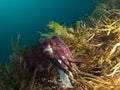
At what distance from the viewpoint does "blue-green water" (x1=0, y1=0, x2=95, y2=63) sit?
81.2 feet

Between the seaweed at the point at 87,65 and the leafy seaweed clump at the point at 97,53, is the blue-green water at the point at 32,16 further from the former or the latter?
the seaweed at the point at 87,65

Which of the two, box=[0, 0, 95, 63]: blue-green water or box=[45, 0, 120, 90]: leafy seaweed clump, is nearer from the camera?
box=[45, 0, 120, 90]: leafy seaweed clump

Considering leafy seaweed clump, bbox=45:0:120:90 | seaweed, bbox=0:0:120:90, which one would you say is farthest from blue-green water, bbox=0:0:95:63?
seaweed, bbox=0:0:120:90

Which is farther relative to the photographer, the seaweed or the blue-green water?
the blue-green water

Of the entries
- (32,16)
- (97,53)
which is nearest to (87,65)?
(97,53)

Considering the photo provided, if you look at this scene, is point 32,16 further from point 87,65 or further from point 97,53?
point 87,65

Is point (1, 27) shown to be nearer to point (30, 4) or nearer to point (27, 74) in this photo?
point (30, 4)

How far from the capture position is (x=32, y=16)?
45719 millimetres

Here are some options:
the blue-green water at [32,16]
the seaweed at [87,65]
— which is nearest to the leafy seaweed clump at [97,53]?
the seaweed at [87,65]

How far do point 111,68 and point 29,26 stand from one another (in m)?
36.6

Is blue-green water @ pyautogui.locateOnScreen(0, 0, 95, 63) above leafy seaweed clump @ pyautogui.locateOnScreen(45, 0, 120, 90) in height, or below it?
above

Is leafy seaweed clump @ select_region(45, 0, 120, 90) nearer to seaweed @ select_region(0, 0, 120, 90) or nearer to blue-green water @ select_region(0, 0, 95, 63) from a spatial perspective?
seaweed @ select_region(0, 0, 120, 90)

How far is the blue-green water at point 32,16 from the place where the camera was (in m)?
24.7

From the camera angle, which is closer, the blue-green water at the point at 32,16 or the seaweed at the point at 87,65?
the seaweed at the point at 87,65
